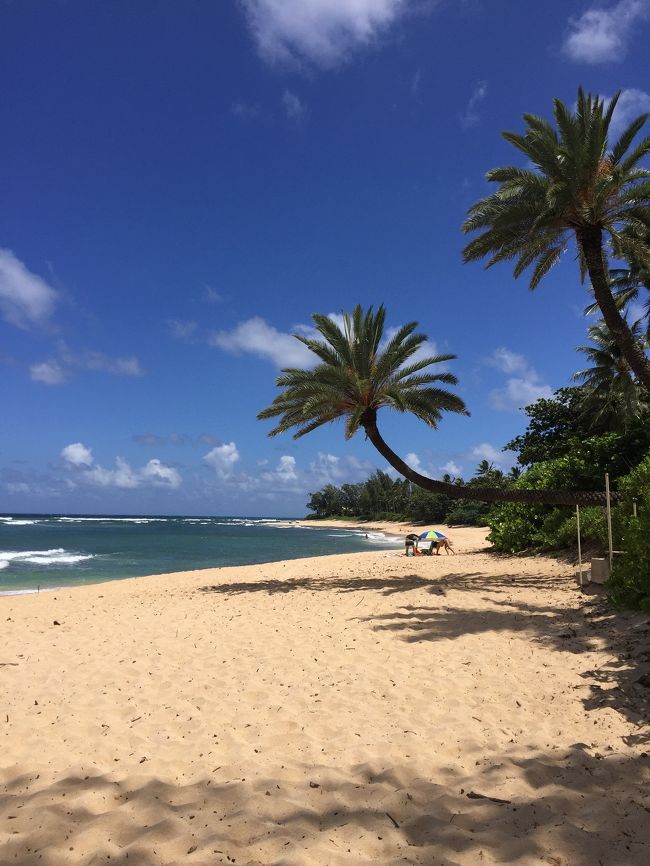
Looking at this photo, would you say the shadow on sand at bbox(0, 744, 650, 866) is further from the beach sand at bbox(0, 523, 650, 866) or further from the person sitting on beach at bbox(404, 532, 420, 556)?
the person sitting on beach at bbox(404, 532, 420, 556)

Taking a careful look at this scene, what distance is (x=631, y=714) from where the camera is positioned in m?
4.55

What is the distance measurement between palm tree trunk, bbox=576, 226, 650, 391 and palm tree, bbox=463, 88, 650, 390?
0.07 feet

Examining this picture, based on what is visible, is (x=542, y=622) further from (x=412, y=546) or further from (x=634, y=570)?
(x=412, y=546)

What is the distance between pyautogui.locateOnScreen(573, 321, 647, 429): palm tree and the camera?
22.4 metres

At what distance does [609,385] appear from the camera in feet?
83.1

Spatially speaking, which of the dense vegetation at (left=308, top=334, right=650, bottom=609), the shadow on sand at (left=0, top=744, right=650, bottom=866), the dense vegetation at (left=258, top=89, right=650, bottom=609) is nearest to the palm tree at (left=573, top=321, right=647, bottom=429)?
the dense vegetation at (left=308, top=334, right=650, bottom=609)

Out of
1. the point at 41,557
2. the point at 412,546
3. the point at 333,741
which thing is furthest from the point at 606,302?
the point at 41,557

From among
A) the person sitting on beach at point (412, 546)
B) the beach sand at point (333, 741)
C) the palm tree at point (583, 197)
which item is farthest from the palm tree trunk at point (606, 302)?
the person sitting on beach at point (412, 546)

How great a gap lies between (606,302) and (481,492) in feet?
17.8

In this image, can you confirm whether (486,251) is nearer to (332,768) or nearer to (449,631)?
(449,631)

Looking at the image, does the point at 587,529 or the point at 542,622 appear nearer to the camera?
the point at 542,622

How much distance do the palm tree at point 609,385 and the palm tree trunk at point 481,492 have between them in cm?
1067

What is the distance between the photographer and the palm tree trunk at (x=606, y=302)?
12.2m

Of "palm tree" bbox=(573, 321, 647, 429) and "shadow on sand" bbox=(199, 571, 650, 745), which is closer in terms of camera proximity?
"shadow on sand" bbox=(199, 571, 650, 745)
